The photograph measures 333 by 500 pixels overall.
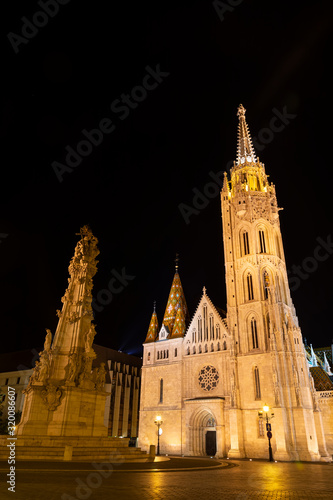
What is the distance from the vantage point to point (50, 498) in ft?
25.0

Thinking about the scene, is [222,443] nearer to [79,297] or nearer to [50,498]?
[79,297]

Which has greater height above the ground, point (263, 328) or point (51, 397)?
point (263, 328)

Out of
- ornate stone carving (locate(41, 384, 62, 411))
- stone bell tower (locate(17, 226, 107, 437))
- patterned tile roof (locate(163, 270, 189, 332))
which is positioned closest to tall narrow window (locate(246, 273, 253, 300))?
patterned tile roof (locate(163, 270, 189, 332))

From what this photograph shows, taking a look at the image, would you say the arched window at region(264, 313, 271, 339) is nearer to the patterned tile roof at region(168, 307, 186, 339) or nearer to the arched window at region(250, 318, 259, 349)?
the arched window at region(250, 318, 259, 349)

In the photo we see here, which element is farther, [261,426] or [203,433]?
[203,433]

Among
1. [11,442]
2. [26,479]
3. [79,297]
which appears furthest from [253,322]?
[26,479]

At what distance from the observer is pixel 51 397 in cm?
1870

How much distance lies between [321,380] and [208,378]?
49.2 ft

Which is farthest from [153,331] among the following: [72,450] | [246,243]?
[72,450]

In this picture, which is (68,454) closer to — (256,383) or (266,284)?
(256,383)

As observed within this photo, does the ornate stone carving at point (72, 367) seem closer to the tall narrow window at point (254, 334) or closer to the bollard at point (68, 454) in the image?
the bollard at point (68, 454)

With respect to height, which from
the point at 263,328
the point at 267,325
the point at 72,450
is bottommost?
the point at 72,450

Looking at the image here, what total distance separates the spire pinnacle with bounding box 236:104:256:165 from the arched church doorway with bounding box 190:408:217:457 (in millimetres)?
37215

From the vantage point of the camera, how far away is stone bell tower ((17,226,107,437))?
18375 millimetres
